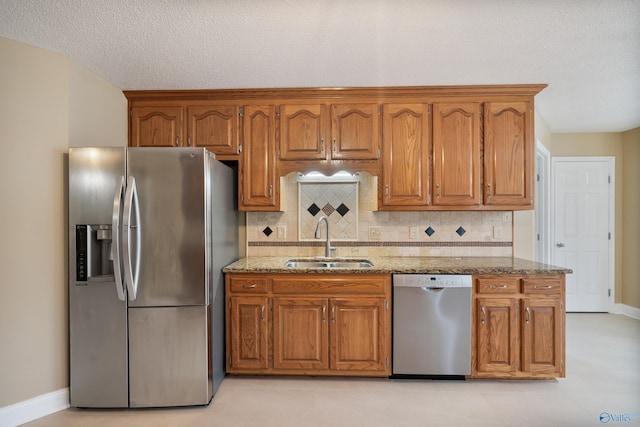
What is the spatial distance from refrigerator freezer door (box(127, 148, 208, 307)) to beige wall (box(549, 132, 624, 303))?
447 cm

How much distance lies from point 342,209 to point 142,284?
73.5 inches

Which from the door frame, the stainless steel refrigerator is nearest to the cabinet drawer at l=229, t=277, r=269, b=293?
the stainless steel refrigerator

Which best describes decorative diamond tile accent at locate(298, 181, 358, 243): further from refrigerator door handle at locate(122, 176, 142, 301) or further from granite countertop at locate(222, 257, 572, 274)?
refrigerator door handle at locate(122, 176, 142, 301)

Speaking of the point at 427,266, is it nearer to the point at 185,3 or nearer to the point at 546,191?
the point at 185,3

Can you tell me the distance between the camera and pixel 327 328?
2631mm

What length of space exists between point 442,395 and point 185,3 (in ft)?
9.88

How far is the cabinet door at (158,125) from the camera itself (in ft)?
10.1

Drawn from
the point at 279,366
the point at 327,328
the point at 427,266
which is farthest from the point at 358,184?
the point at 279,366

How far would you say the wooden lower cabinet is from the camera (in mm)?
2559

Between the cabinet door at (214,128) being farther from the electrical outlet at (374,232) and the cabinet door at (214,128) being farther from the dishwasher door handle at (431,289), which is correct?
the dishwasher door handle at (431,289)

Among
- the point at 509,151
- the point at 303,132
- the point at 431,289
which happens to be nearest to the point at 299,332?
the point at 431,289

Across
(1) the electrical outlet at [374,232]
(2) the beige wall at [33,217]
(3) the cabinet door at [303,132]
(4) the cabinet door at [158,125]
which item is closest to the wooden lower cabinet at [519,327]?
(1) the electrical outlet at [374,232]

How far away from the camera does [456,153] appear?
2.98 m

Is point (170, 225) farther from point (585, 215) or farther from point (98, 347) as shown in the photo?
point (585, 215)
